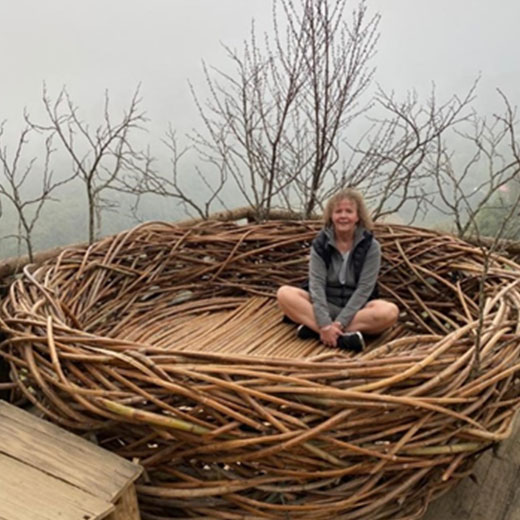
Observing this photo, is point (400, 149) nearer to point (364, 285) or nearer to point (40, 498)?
point (364, 285)

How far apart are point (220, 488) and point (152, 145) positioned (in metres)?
1.65

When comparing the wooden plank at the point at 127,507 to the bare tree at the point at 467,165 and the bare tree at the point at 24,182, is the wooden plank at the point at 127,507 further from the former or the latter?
the bare tree at the point at 467,165

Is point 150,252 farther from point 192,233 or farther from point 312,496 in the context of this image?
point 312,496

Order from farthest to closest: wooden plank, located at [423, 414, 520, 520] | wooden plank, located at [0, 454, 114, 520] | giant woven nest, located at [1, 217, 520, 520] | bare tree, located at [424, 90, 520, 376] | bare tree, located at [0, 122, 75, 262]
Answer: bare tree, located at [424, 90, 520, 376]
bare tree, located at [0, 122, 75, 262]
wooden plank, located at [423, 414, 520, 520]
giant woven nest, located at [1, 217, 520, 520]
wooden plank, located at [0, 454, 114, 520]

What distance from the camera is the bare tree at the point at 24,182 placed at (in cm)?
171

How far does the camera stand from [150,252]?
1.75 m

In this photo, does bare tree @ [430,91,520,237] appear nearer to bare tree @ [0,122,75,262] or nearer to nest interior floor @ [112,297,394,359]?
nest interior floor @ [112,297,394,359]

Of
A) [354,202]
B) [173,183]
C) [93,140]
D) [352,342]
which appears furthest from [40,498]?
[173,183]

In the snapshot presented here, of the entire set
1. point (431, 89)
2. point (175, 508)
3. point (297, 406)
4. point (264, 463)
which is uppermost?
point (431, 89)

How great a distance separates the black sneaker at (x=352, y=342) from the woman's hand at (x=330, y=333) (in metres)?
0.01

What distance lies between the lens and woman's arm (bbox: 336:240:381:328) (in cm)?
155

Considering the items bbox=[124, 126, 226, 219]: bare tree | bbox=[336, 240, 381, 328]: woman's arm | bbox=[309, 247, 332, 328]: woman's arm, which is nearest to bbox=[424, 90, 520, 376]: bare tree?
bbox=[336, 240, 381, 328]: woman's arm

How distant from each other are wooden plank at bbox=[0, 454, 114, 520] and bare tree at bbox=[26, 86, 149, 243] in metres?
1.13


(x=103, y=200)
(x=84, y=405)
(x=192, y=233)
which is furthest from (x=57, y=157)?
(x=84, y=405)
